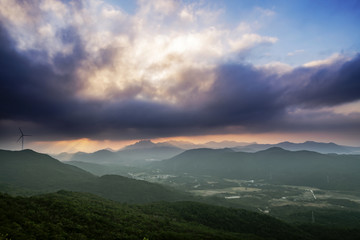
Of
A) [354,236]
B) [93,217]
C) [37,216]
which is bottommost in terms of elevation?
[354,236]

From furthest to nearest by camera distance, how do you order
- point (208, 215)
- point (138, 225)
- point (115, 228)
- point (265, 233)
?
1. point (208, 215)
2. point (265, 233)
3. point (138, 225)
4. point (115, 228)

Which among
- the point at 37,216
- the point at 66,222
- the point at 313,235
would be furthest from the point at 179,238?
the point at 313,235

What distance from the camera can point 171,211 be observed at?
15825 centimetres

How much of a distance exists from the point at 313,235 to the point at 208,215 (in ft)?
266

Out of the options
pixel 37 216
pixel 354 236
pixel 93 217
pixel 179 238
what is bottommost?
pixel 354 236

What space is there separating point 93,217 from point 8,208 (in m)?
31.4

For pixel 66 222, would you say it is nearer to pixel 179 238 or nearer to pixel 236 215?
pixel 179 238

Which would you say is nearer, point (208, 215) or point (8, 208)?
point (8, 208)

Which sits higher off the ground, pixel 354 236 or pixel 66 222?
pixel 66 222

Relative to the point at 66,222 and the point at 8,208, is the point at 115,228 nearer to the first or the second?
the point at 66,222

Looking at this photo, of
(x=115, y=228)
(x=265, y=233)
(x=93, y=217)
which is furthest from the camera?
(x=265, y=233)

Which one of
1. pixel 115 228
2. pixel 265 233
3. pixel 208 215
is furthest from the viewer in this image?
pixel 208 215

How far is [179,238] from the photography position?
271ft

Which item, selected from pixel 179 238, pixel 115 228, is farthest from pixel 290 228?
pixel 115 228
